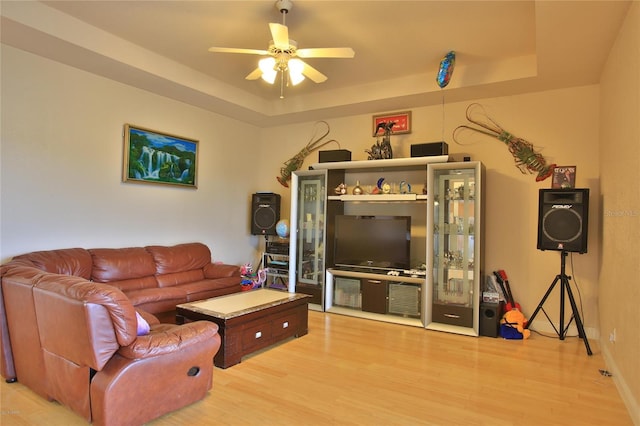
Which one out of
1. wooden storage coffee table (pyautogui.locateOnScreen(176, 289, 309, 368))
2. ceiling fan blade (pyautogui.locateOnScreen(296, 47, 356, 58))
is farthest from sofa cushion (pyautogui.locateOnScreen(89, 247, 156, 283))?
ceiling fan blade (pyautogui.locateOnScreen(296, 47, 356, 58))

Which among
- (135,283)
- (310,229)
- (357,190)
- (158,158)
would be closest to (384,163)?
(357,190)

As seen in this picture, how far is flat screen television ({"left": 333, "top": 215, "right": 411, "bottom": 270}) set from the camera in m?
4.80

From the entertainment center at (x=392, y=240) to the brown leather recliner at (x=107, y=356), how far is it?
2807 millimetres

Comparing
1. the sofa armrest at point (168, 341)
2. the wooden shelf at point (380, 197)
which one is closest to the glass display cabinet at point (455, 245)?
the wooden shelf at point (380, 197)

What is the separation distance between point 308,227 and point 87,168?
9.18 ft

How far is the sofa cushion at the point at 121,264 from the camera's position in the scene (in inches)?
158

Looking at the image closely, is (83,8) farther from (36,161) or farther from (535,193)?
(535,193)

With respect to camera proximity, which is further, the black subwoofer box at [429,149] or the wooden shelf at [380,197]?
the wooden shelf at [380,197]

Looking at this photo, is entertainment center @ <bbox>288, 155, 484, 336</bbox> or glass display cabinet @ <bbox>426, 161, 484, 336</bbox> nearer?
glass display cabinet @ <bbox>426, 161, 484, 336</bbox>

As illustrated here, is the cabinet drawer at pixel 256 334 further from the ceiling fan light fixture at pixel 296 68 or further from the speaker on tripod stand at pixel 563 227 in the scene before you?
the speaker on tripod stand at pixel 563 227

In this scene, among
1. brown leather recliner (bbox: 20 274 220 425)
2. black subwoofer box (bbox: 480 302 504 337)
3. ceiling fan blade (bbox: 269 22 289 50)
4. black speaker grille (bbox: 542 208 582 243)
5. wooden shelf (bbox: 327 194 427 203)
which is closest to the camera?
brown leather recliner (bbox: 20 274 220 425)

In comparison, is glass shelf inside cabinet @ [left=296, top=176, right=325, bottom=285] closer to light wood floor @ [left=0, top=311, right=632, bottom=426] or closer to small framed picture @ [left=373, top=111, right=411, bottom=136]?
small framed picture @ [left=373, top=111, right=411, bottom=136]

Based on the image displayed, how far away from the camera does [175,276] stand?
4.65 m

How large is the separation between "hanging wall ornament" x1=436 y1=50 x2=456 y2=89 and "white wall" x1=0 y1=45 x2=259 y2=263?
130 inches
